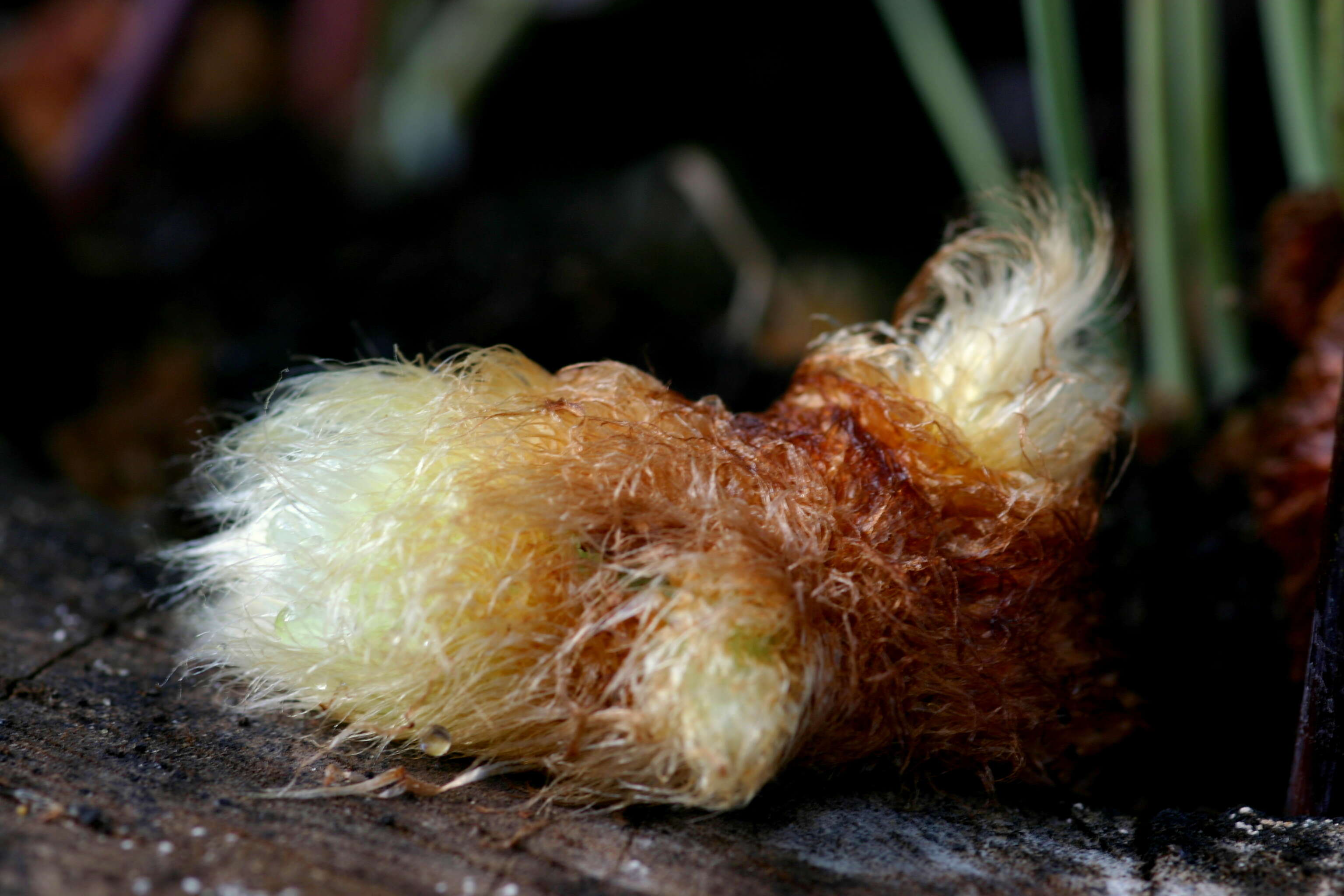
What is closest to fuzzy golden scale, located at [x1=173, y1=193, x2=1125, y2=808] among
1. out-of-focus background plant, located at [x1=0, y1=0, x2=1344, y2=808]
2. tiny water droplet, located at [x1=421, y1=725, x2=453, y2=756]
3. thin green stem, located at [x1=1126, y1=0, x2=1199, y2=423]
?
tiny water droplet, located at [x1=421, y1=725, x2=453, y2=756]

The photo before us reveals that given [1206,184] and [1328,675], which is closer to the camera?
[1328,675]

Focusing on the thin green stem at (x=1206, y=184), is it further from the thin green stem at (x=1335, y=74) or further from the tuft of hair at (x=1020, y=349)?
the tuft of hair at (x=1020, y=349)

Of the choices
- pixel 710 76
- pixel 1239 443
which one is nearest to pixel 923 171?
pixel 710 76

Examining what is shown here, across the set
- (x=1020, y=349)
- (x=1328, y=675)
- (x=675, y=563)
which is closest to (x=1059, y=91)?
(x=1020, y=349)

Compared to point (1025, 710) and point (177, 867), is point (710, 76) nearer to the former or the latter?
point (1025, 710)

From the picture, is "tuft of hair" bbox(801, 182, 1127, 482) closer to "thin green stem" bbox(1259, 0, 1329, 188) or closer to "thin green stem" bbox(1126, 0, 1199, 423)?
"thin green stem" bbox(1126, 0, 1199, 423)

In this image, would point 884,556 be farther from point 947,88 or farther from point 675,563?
point 947,88
